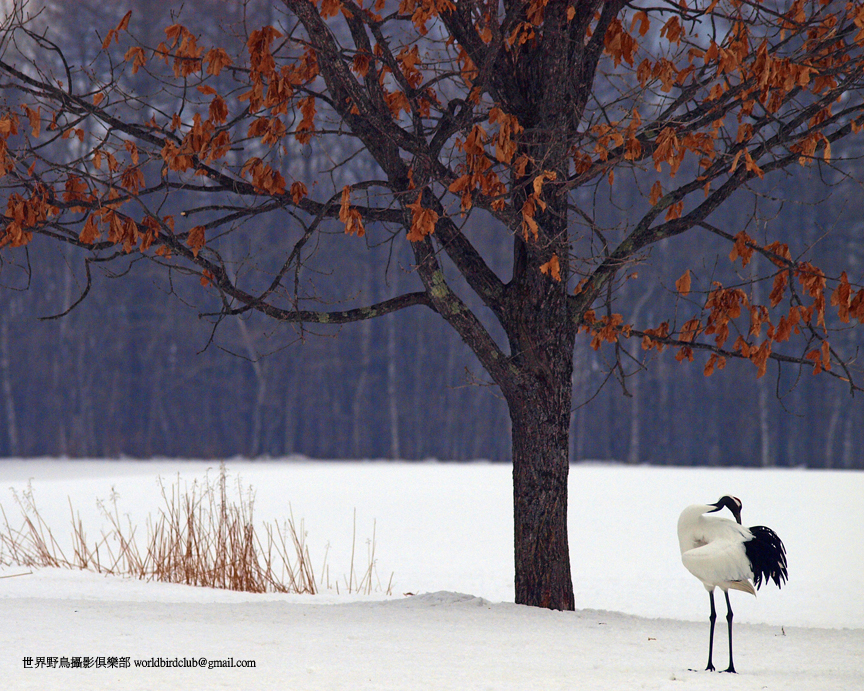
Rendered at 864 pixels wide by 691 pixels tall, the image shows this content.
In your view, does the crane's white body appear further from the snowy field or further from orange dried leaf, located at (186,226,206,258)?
orange dried leaf, located at (186,226,206,258)

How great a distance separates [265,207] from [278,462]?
1450 cm

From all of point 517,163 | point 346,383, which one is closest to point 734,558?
point 517,163

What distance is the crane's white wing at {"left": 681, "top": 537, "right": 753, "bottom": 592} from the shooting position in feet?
9.69

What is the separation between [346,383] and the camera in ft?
65.5

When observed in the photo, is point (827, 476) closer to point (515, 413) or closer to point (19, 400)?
point (515, 413)

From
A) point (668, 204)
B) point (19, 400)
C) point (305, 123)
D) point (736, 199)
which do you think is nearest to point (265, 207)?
point (305, 123)

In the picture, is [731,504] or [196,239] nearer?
[731,504]

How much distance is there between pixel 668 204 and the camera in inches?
177

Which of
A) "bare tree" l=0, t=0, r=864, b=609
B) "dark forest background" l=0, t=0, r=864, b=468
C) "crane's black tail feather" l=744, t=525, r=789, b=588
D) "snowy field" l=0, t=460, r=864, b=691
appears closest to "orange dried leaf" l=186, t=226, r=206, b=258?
"bare tree" l=0, t=0, r=864, b=609

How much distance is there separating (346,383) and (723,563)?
17.2m

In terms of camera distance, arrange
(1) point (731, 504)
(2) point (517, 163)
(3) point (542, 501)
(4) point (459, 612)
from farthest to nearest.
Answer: (3) point (542, 501)
(4) point (459, 612)
(2) point (517, 163)
(1) point (731, 504)

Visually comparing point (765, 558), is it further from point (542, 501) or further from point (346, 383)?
point (346, 383)

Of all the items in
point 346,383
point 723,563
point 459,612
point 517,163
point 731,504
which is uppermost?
point 517,163

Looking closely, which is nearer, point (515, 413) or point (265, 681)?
point (265, 681)
